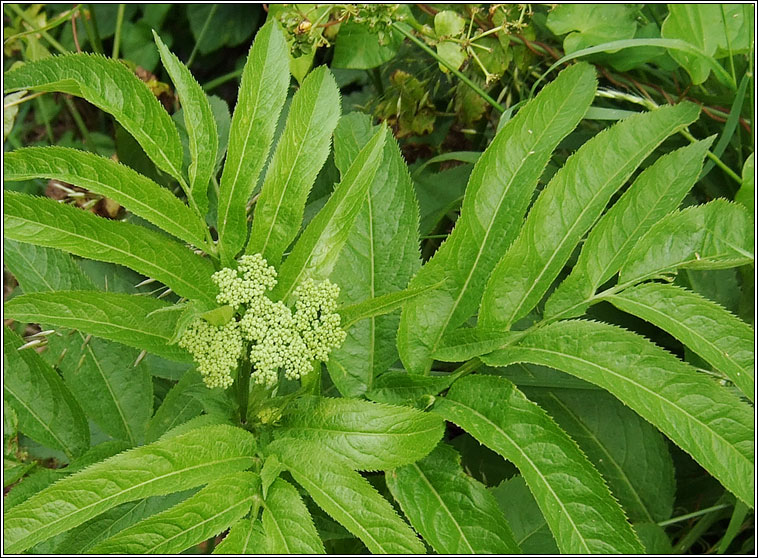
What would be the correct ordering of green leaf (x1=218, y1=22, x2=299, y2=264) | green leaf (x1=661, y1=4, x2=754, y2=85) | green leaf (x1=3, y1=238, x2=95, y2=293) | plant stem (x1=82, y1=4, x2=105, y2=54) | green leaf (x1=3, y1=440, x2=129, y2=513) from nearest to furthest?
green leaf (x1=218, y1=22, x2=299, y2=264) → green leaf (x1=3, y1=440, x2=129, y2=513) → green leaf (x1=3, y1=238, x2=95, y2=293) → green leaf (x1=661, y1=4, x2=754, y2=85) → plant stem (x1=82, y1=4, x2=105, y2=54)

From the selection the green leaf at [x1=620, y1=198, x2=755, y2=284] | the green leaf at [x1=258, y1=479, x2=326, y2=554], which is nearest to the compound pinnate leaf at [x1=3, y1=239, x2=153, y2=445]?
the green leaf at [x1=258, y1=479, x2=326, y2=554]

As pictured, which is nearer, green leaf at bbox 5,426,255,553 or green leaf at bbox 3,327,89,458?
green leaf at bbox 5,426,255,553

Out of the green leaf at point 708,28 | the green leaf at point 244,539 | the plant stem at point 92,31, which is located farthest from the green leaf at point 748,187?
the plant stem at point 92,31

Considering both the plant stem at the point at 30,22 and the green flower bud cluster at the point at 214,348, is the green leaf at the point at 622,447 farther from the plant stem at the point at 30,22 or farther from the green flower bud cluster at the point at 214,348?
the plant stem at the point at 30,22

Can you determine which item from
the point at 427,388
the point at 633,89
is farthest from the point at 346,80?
the point at 427,388

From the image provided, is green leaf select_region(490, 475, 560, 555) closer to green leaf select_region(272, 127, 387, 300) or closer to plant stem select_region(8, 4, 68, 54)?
green leaf select_region(272, 127, 387, 300)

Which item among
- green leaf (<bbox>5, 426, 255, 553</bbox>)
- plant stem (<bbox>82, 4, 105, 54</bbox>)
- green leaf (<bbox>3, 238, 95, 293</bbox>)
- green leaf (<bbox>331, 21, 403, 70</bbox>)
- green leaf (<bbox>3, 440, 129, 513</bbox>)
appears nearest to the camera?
green leaf (<bbox>5, 426, 255, 553</bbox>)

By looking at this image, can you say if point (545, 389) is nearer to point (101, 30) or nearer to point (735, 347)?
point (735, 347)
